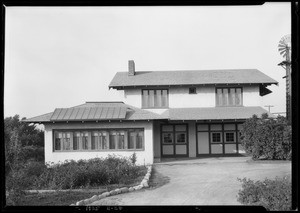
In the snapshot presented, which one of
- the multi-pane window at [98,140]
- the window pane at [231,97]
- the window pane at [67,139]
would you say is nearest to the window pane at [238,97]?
the window pane at [231,97]

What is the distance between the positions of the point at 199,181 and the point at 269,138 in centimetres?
702

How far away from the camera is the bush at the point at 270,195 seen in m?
6.09

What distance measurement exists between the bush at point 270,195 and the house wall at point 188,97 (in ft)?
41.1

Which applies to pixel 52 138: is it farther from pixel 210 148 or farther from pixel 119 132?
pixel 210 148

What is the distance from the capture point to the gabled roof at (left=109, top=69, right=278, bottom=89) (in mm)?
19672

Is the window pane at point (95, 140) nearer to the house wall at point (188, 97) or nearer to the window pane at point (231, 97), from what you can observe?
the house wall at point (188, 97)

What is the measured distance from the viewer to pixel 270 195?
6504mm

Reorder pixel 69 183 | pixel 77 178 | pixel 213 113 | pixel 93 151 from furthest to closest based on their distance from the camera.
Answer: pixel 213 113 → pixel 93 151 → pixel 77 178 → pixel 69 183

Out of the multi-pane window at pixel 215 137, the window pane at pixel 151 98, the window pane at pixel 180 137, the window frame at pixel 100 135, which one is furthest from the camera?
the window pane at pixel 151 98

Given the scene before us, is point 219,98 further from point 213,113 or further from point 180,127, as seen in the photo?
point 180,127

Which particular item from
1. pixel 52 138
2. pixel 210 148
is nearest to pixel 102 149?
pixel 52 138

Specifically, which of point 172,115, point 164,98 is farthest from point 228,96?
point 164,98

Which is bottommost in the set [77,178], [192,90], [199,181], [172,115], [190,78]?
[199,181]

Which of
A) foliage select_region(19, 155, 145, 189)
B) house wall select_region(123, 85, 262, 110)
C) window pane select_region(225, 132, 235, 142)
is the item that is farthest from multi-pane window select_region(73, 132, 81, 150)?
window pane select_region(225, 132, 235, 142)
